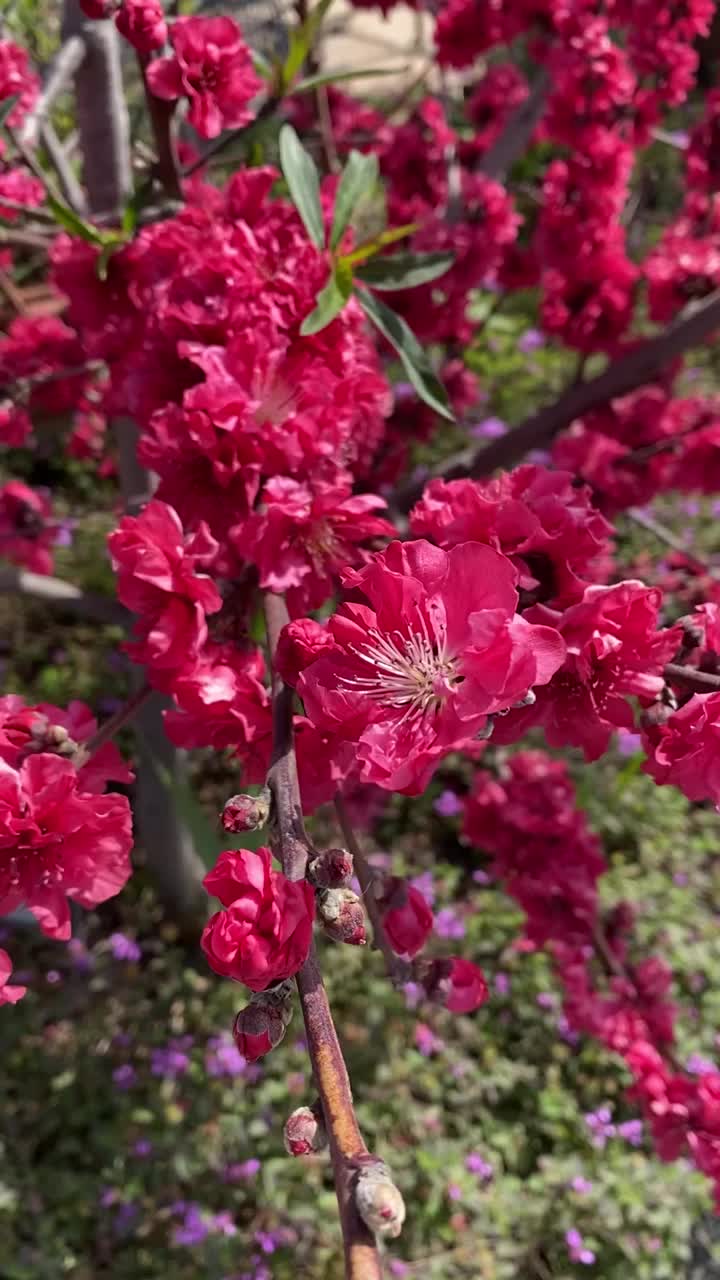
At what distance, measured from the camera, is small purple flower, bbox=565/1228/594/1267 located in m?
1.75

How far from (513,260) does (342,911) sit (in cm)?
204

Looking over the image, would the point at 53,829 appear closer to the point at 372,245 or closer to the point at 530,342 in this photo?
the point at 372,245

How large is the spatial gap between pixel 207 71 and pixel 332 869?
0.94 m

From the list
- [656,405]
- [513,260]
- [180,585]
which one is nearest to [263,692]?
[180,585]

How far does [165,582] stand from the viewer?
0.80 metres

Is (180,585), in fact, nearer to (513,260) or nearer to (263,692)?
(263,692)

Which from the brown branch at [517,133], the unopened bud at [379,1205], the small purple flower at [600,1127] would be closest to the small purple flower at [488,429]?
the brown branch at [517,133]

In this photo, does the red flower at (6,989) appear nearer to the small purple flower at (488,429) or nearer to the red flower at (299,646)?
the red flower at (299,646)

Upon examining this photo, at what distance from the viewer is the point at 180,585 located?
82 centimetres

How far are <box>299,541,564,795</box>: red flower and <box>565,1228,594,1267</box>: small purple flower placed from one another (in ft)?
5.22

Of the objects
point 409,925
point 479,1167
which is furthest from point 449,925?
point 409,925

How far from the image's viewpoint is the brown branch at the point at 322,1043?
54 cm

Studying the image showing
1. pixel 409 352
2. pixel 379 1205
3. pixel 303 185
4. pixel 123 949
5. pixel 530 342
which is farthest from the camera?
pixel 530 342

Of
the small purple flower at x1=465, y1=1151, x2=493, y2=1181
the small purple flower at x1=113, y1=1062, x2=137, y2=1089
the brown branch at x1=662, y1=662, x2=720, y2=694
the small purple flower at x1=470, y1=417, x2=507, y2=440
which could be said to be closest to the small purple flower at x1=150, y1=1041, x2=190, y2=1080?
the small purple flower at x1=113, y1=1062, x2=137, y2=1089
